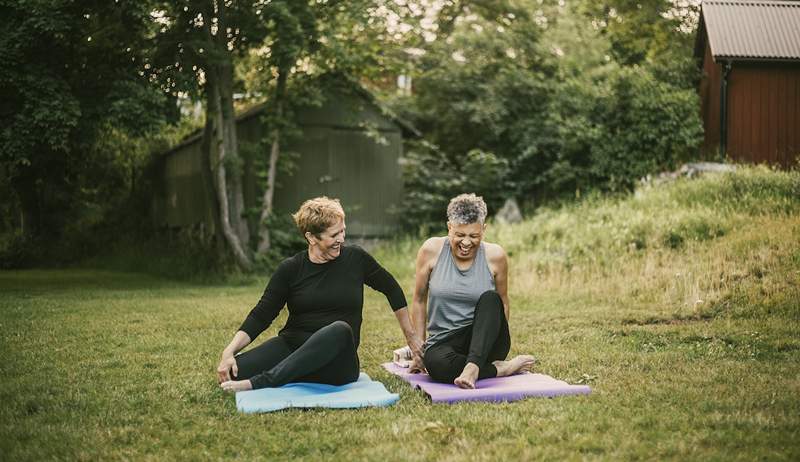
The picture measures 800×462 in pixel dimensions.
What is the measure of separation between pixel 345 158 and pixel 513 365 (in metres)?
15.7

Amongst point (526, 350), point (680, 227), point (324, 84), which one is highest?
point (324, 84)

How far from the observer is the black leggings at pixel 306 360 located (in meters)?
5.61

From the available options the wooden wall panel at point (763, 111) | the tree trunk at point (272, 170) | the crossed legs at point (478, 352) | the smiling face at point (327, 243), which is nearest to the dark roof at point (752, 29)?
the wooden wall panel at point (763, 111)

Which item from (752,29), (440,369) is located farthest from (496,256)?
(752,29)

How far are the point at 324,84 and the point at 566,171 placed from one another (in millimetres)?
6418

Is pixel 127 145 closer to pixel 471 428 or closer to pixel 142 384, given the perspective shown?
pixel 142 384

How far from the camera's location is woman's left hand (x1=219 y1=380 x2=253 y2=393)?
5.61 meters

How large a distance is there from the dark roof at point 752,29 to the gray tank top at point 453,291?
590 inches

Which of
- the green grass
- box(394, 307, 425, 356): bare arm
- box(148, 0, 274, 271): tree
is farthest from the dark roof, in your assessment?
box(394, 307, 425, 356): bare arm

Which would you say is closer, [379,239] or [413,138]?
[379,239]

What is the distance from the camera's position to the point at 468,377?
564 centimetres

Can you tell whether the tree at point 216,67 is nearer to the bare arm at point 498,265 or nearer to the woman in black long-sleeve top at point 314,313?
the woman in black long-sleeve top at point 314,313

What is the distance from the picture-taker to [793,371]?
614 centimetres

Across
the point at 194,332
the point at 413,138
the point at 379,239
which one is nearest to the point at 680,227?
the point at 194,332
